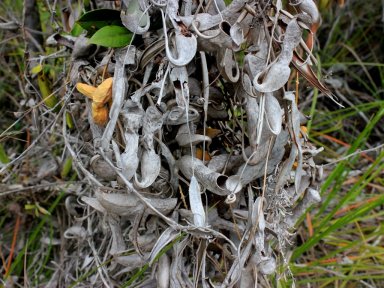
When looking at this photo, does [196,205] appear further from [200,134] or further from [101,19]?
[101,19]

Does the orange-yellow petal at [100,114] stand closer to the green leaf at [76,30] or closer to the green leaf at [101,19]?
the green leaf at [101,19]

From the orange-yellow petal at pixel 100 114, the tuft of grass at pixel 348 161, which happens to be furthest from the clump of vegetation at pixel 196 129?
the tuft of grass at pixel 348 161

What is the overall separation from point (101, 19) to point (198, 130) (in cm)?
22

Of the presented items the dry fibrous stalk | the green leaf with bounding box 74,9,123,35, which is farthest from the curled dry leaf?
the green leaf with bounding box 74,9,123,35

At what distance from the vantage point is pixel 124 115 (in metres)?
0.71

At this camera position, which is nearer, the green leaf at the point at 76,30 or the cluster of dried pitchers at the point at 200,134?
the cluster of dried pitchers at the point at 200,134

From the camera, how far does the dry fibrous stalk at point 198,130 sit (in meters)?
0.68

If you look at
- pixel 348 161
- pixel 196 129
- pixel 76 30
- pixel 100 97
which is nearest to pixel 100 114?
pixel 100 97

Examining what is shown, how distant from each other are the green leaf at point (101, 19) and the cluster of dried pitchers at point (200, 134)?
0.10ft

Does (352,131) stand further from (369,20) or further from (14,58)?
(14,58)

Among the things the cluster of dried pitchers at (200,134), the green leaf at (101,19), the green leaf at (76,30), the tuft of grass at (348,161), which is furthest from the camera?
the tuft of grass at (348,161)

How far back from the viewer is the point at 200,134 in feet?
2.61

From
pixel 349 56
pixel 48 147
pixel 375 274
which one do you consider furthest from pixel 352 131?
pixel 48 147

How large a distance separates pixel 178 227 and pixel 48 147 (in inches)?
22.8
